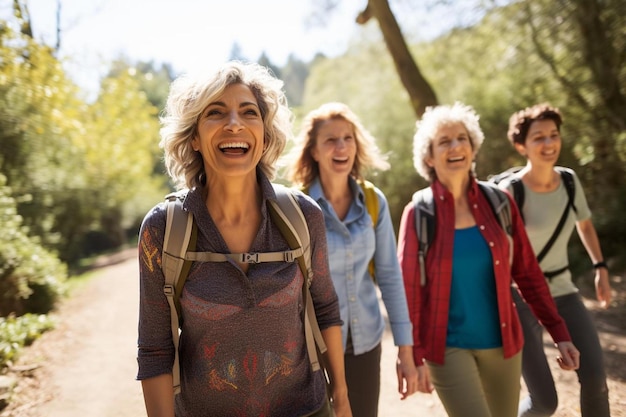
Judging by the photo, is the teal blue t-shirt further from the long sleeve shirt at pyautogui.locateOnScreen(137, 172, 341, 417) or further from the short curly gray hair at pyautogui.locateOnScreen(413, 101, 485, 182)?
the long sleeve shirt at pyautogui.locateOnScreen(137, 172, 341, 417)

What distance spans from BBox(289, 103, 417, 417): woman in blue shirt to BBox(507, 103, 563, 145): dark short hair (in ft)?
4.86

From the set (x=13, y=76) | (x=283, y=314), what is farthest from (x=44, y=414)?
(x=13, y=76)

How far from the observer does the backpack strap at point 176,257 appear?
1667mm

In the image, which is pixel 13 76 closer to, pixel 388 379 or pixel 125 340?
pixel 125 340

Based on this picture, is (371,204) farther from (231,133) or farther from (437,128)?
(231,133)

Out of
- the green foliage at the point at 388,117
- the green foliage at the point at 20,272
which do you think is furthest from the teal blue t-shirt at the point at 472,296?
the green foliage at the point at 388,117

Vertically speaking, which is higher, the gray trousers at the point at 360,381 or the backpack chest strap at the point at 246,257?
the backpack chest strap at the point at 246,257

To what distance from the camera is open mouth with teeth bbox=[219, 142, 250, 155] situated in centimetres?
189

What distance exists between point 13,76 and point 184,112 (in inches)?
304

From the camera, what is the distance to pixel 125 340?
7.11m

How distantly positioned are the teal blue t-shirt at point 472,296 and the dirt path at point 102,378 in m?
1.92

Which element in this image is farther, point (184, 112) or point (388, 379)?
point (388, 379)

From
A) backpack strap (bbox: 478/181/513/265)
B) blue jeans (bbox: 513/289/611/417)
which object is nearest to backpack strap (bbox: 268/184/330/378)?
backpack strap (bbox: 478/181/513/265)

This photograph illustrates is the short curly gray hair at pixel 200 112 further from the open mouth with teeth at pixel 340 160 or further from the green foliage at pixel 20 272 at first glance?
the green foliage at pixel 20 272
